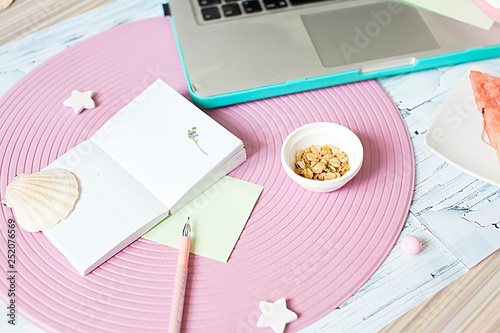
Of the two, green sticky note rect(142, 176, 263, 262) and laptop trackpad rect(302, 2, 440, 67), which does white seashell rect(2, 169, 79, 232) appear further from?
laptop trackpad rect(302, 2, 440, 67)

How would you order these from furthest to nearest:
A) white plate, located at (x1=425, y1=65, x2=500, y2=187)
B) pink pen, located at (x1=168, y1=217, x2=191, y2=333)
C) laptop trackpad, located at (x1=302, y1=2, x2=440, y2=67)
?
laptop trackpad, located at (x1=302, y1=2, x2=440, y2=67)
white plate, located at (x1=425, y1=65, x2=500, y2=187)
pink pen, located at (x1=168, y1=217, x2=191, y2=333)

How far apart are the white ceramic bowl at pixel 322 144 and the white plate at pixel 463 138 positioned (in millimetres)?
112

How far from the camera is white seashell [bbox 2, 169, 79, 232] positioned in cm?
59

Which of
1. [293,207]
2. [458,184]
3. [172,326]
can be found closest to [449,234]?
[458,184]

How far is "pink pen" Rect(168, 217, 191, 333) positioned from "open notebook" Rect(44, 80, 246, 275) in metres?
0.05

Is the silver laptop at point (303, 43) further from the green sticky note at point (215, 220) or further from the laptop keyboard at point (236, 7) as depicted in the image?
the green sticky note at point (215, 220)

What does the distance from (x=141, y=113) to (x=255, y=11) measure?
0.28 m

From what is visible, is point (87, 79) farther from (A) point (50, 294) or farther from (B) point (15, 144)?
(A) point (50, 294)

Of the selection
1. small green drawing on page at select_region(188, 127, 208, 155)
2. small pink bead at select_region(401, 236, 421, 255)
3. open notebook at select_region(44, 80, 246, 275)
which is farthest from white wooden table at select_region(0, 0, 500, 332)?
small green drawing on page at select_region(188, 127, 208, 155)

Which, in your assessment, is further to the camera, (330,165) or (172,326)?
(330,165)

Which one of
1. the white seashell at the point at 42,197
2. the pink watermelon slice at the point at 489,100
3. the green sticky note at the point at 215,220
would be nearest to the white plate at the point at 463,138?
the pink watermelon slice at the point at 489,100

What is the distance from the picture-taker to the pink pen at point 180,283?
1.69 ft

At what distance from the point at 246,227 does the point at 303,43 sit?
34 centimetres

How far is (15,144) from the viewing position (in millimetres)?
694
